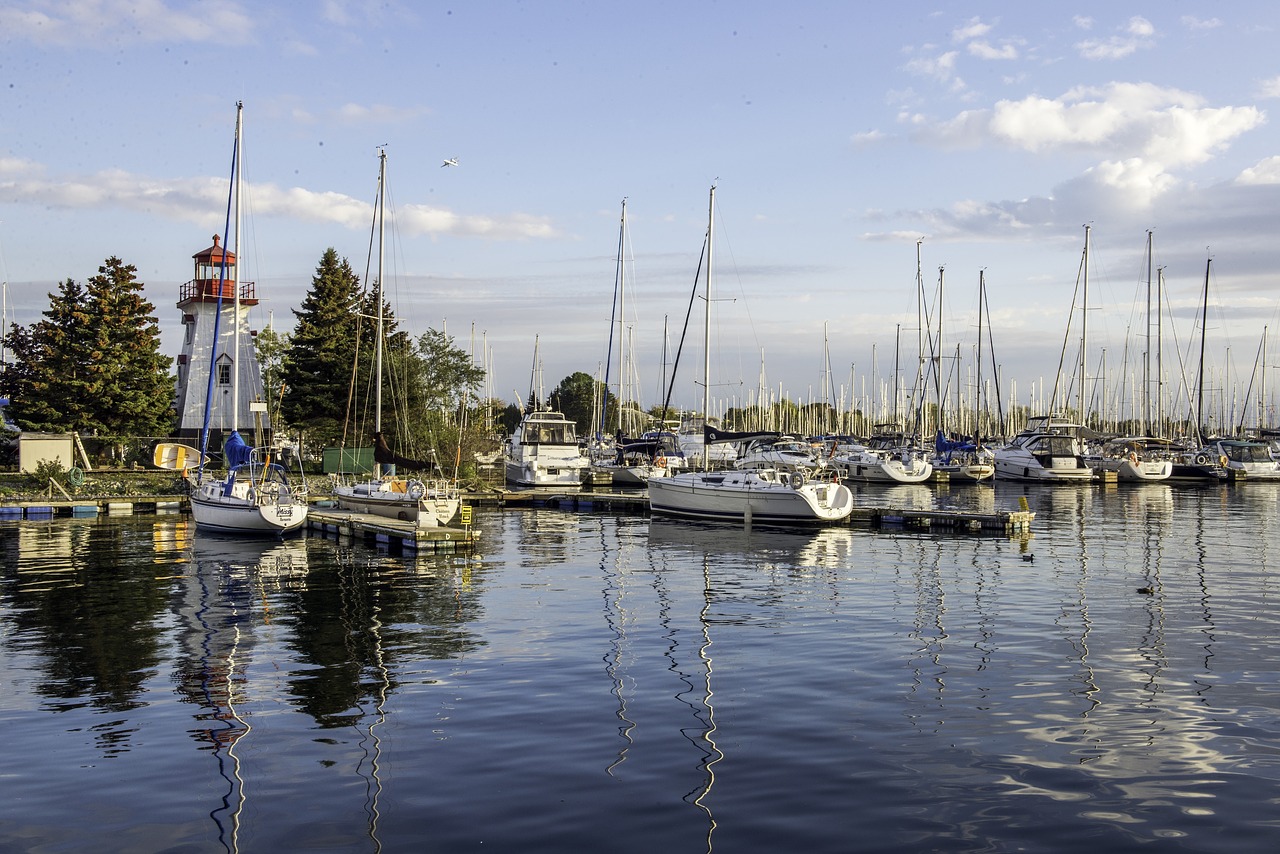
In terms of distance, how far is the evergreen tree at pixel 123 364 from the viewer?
5862cm

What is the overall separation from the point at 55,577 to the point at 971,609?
907 inches

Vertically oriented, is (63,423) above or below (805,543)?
above

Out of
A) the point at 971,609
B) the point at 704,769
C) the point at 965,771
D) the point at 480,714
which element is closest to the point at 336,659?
the point at 480,714

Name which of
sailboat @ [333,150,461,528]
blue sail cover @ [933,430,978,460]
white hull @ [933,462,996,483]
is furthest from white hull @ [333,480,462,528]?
blue sail cover @ [933,430,978,460]

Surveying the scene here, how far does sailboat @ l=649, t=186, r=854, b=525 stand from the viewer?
42125 mm

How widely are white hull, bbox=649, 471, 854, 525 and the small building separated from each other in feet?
103

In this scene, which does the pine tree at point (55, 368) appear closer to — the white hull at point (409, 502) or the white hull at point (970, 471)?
the white hull at point (409, 502)

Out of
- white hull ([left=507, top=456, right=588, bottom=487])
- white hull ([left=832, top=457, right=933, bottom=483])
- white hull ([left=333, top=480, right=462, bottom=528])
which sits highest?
white hull ([left=832, top=457, right=933, bottom=483])

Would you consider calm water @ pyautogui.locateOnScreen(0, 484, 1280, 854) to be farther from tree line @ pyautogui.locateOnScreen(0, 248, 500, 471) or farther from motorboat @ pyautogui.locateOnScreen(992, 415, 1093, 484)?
motorboat @ pyautogui.locateOnScreen(992, 415, 1093, 484)

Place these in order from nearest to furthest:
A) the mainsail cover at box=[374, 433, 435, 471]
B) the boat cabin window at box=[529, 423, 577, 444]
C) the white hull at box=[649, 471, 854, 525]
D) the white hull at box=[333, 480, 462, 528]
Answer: the white hull at box=[333, 480, 462, 528] → the white hull at box=[649, 471, 854, 525] → the mainsail cover at box=[374, 433, 435, 471] → the boat cabin window at box=[529, 423, 577, 444]

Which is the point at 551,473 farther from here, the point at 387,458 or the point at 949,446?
the point at 949,446

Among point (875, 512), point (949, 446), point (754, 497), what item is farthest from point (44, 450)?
point (949, 446)

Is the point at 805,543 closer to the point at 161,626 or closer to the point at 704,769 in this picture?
the point at 161,626

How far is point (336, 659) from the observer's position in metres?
18.3
